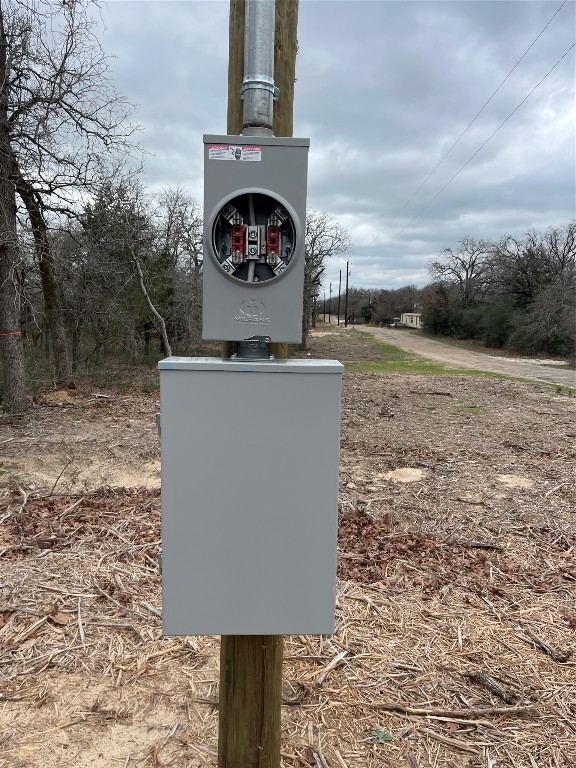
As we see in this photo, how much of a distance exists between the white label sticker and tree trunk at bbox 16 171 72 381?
7.90 m

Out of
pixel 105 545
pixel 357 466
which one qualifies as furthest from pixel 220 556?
pixel 357 466

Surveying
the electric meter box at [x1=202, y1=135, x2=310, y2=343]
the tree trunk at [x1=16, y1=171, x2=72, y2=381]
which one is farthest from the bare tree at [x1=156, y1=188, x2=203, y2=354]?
the electric meter box at [x1=202, y1=135, x2=310, y2=343]

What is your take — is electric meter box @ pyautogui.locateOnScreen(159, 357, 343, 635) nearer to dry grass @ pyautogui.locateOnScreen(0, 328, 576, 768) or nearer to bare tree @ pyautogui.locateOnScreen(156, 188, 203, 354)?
dry grass @ pyautogui.locateOnScreen(0, 328, 576, 768)

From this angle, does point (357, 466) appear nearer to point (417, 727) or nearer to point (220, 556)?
point (417, 727)

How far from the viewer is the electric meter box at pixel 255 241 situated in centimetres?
165

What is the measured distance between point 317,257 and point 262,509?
28553mm

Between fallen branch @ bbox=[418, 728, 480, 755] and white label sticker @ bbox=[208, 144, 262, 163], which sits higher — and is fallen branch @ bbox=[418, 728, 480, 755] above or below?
below

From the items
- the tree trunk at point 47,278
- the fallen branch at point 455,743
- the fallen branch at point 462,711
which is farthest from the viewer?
the tree trunk at point 47,278

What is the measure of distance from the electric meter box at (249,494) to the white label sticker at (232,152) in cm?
63

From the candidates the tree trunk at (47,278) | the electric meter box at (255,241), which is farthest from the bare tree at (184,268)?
the electric meter box at (255,241)

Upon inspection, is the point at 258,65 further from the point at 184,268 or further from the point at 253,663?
the point at 184,268

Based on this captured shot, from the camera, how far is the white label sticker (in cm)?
163

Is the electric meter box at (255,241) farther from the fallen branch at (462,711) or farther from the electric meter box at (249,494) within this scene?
the fallen branch at (462,711)

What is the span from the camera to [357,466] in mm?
→ 6516
